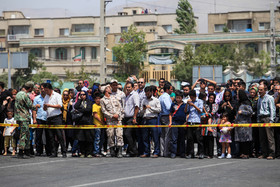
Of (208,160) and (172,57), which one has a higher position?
(172,57)

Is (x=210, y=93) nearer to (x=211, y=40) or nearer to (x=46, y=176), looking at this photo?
Answer: (x=46, y=176)

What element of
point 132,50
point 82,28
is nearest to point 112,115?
point 132,50

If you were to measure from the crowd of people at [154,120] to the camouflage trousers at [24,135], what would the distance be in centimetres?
3

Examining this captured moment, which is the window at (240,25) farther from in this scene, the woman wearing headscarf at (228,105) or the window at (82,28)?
the woman wearing headscarf at (228,105)

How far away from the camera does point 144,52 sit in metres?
74.6

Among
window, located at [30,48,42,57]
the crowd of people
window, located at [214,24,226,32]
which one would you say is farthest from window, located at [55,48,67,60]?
the crowd of people

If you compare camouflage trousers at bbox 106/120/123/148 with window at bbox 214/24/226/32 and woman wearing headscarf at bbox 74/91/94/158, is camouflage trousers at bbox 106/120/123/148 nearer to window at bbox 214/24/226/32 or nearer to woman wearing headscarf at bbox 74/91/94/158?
woman wearing headscarf at bbox 74/91/94/158

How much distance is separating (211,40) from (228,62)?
39.1 ft

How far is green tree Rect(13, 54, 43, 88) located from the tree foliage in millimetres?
19687

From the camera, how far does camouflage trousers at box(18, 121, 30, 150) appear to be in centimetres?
1573

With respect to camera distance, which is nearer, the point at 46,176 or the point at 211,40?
the point at 46,176

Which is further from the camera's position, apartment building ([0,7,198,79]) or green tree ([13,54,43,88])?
apartment building ([0,7,198,79])

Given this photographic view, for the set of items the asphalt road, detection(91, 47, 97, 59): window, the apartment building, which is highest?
the apartment building

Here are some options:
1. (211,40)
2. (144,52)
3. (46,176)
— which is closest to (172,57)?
(144,52)
